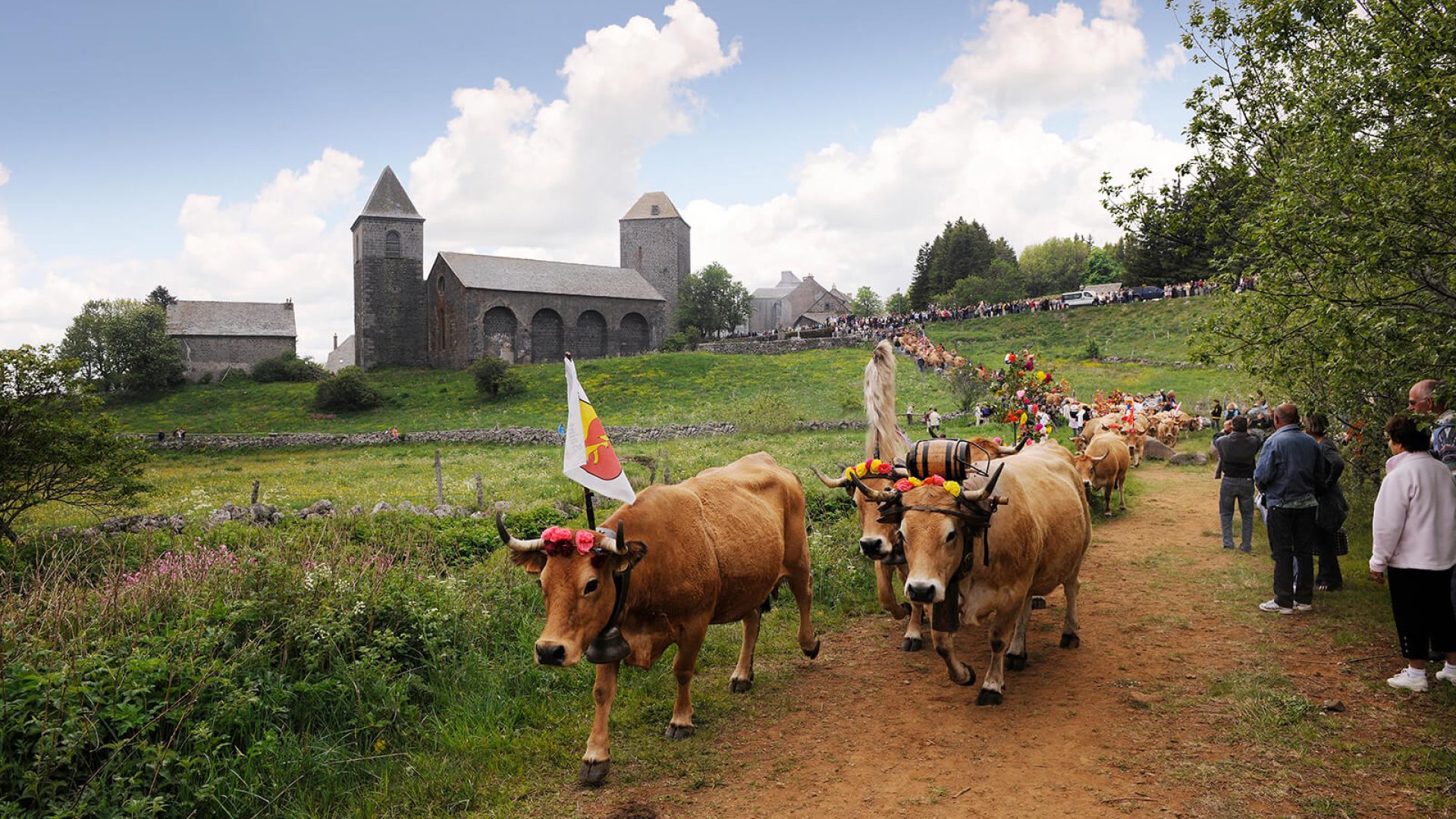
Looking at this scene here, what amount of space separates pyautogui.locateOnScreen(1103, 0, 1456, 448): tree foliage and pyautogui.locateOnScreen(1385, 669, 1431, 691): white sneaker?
10.2 feet

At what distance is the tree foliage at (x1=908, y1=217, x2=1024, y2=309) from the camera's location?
273 feet

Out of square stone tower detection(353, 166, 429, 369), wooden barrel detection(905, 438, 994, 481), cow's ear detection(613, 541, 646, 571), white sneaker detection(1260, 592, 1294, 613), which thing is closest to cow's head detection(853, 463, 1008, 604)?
wooden barrel detection(905, 438, 994, 481)

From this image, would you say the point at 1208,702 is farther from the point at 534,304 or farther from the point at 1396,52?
the point at 534,304

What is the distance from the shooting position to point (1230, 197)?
10898 mm

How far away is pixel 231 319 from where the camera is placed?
227ft

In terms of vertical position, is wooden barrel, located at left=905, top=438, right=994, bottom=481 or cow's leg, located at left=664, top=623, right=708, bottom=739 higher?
wooden barrel, located at left=905, top=438, right=994, bottom=481

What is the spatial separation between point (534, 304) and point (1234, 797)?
65.1m

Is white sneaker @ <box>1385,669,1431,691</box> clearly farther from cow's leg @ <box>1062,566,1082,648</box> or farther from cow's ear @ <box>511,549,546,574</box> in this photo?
cow's ear @ <box>511,549,546,574</box>

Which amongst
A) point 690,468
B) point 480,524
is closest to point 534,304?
point 690,468

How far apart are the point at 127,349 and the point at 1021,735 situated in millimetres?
69213

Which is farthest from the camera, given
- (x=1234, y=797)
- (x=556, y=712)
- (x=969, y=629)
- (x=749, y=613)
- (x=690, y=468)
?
(x=690, y=468)

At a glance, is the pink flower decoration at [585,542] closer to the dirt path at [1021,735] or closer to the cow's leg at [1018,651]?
the dirt path at [1021,735]

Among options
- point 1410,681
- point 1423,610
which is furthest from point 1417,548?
point 1410,681

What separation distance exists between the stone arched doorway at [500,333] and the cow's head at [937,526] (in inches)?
2396
